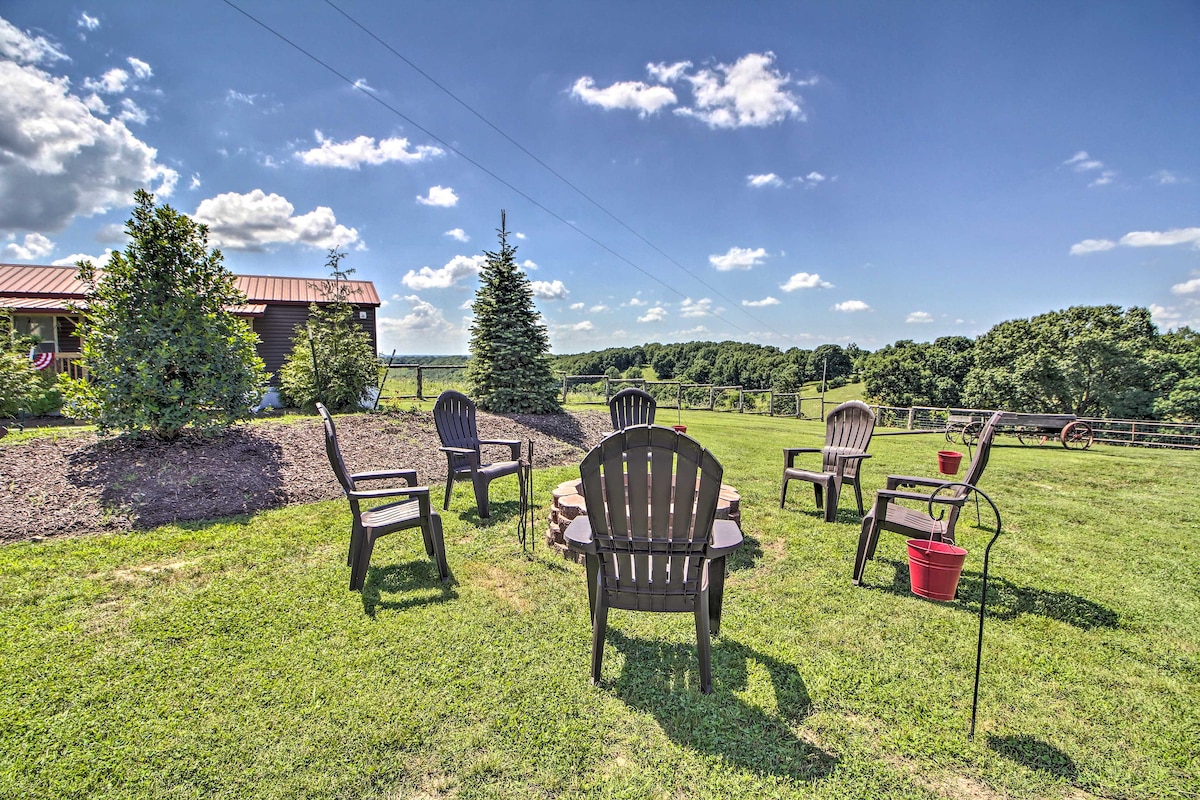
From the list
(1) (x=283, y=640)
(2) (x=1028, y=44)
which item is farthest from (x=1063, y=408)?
(1) (x=283, y=640)

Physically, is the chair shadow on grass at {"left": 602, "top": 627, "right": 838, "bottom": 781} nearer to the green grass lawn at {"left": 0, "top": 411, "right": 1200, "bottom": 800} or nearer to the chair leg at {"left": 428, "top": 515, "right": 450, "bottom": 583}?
the green grass lawn at {"left": 0, "top": 411, "right": 1200, "bottom": 800}

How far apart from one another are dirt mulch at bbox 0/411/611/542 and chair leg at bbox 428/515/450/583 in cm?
187

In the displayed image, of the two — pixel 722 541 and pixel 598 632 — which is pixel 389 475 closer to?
pixel 598 632

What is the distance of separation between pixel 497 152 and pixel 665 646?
10.7 meters

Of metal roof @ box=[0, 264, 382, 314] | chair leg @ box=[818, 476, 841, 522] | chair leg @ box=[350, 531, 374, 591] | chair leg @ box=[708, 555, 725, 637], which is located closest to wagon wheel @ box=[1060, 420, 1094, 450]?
chair leg @ box=[818, 476, 841, 522]

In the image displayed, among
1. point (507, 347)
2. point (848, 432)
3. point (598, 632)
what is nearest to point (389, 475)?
point (598, 632)

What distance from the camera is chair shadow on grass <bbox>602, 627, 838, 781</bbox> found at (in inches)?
67.0

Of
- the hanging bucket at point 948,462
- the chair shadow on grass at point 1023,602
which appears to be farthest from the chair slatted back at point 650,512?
the hanging bucket at point 948,462

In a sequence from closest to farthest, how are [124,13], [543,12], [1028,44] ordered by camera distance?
[124,13], [1028,44], [543,12]

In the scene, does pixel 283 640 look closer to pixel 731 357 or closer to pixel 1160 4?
pixel 1160 4

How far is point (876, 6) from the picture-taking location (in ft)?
26.3

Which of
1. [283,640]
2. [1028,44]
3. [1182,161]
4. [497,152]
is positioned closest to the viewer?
[283,640]

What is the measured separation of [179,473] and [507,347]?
4.93 metres

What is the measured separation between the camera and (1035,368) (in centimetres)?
2409
